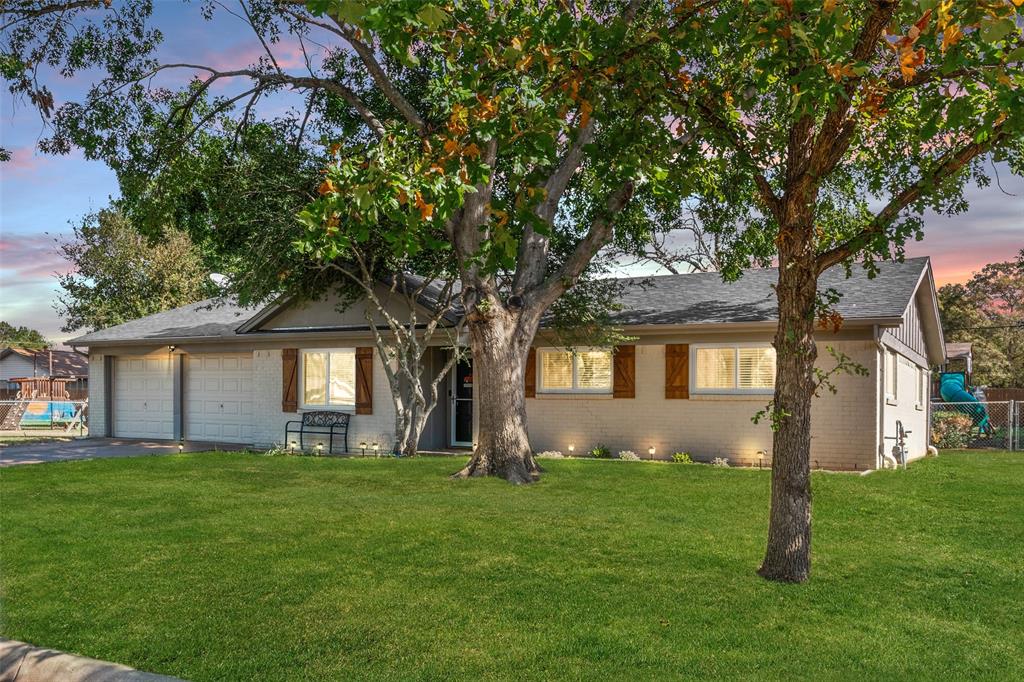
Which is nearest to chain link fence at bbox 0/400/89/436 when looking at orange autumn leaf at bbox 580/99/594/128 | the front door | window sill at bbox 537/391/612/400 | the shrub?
the front door

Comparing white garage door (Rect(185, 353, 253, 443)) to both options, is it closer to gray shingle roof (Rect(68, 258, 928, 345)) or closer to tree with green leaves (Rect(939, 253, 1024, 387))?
gray shingle roof (Rect(68, 258, 928, 345))

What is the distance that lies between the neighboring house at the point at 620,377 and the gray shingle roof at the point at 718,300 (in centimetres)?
5

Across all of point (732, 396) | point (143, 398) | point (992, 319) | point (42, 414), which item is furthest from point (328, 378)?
point (992, 319)

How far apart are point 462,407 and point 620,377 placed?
3.89 metres

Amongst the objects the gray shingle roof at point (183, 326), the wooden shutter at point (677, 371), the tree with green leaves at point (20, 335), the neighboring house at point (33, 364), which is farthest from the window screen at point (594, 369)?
the tree with green leaves at point (20, 335)

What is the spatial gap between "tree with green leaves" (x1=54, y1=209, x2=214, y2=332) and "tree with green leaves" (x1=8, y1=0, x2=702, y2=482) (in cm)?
2251

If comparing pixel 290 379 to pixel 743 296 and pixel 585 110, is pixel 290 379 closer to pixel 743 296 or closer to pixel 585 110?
pixel 743 296

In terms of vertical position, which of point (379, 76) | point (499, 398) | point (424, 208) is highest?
point (379, 76)

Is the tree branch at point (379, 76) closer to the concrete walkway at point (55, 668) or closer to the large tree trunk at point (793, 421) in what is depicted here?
the large tree trunk at point (793, 421)

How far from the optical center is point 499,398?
12406 millimetres

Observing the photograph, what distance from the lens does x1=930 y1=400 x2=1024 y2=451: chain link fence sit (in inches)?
857

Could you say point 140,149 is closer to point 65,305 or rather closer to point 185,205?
point 185,205

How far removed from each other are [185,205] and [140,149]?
120cm

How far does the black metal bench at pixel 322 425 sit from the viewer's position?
735 inches
